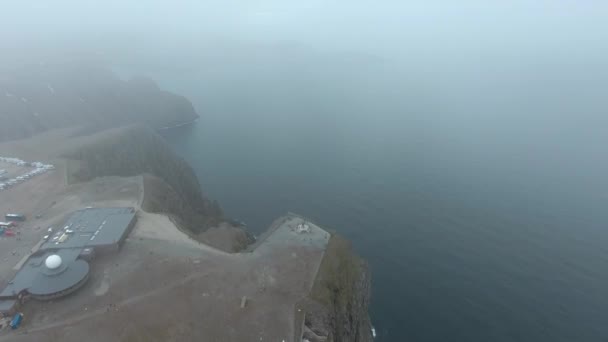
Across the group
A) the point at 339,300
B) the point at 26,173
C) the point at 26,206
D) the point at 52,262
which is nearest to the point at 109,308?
the point at 52,262

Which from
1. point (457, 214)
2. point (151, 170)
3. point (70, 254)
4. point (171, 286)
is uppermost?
point (171, 286)

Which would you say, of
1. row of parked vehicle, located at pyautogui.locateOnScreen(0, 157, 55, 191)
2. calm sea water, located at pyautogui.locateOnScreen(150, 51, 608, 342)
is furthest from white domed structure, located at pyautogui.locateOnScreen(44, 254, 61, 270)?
calm sea water, located at pyautogui.locateOnScreen(150, 51, 608, 342)

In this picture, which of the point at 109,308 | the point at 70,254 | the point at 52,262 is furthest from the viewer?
the point at 70,254

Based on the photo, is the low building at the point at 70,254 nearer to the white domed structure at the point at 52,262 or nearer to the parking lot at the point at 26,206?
the white domed structure at the point at 52,262

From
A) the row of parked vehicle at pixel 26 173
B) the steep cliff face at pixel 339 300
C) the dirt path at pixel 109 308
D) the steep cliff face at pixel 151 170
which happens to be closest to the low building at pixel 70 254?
the dirt path at pixel 109 308

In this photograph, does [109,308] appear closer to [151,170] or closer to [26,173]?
[26,173]

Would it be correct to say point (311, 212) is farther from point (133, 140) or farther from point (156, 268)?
point (133, 140)

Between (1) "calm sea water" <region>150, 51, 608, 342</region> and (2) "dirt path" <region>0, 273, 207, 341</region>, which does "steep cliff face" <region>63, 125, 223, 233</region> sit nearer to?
(1) "calm sea water" <region>150, 51, 608, 342</region>
